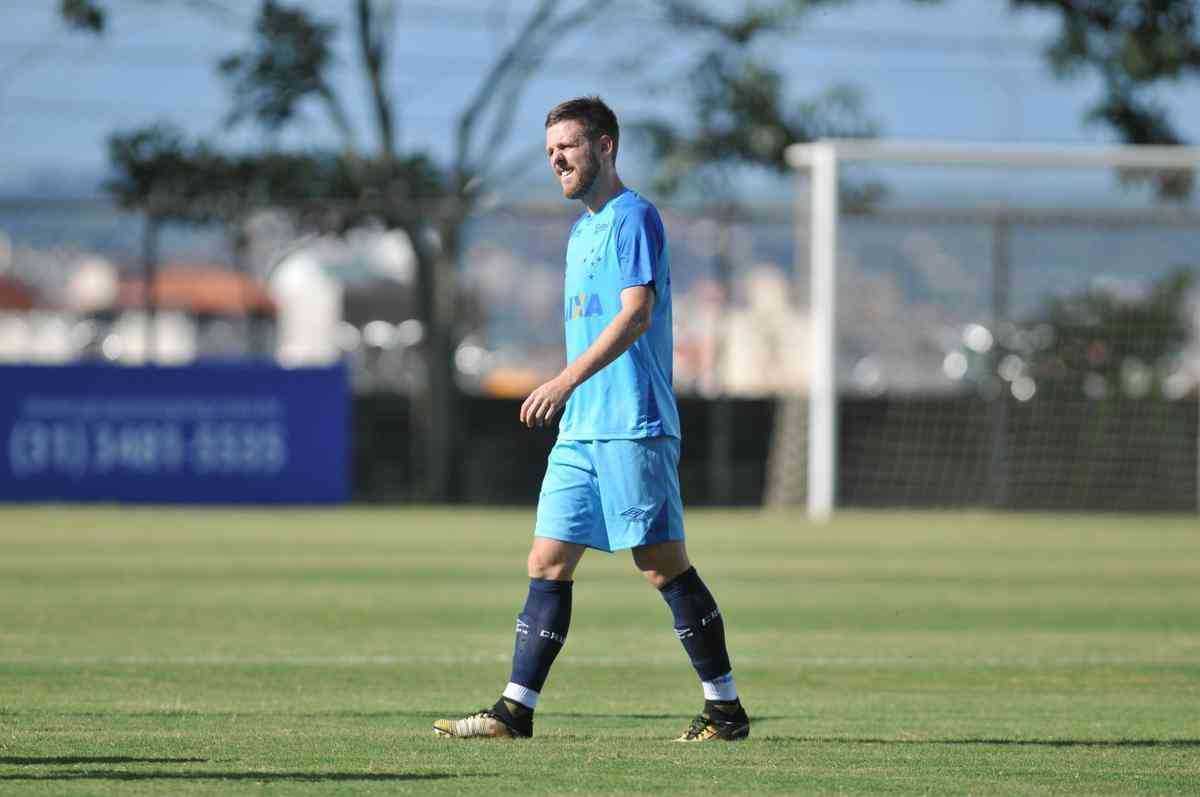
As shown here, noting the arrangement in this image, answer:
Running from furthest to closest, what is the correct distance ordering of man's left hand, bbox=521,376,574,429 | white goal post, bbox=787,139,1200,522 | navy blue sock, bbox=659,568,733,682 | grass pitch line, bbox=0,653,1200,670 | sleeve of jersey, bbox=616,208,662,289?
1. white goal post, bbox=787,139,1200,522
2. grass pitch line, bbox=0,653,1200,670
3. navy blue sock, bbox=659,568,733,682
4. sleeve of jersey, bbox=616,208,662,289
5. man's left hand, bbox=521,376,574,429

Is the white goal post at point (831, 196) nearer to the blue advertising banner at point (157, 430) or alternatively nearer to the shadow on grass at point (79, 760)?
the blue advertising banner at point (157, 430)

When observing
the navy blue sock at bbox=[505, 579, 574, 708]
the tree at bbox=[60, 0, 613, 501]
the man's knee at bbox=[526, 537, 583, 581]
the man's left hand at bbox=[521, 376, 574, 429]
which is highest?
the tree at bbox=[60, 0, 613, 501]

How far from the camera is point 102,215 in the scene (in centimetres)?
2539

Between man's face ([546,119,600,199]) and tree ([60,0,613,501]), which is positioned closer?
man's face ([546,119,600,199])

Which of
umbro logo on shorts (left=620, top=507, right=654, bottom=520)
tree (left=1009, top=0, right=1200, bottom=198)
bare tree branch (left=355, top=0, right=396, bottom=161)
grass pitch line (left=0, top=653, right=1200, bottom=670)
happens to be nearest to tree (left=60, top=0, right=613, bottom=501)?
bare tree branch (left=355, top=0, right=396, bottom=161)

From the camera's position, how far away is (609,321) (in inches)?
273

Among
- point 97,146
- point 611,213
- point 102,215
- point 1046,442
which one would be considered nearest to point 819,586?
point 611,213

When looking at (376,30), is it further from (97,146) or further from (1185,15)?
(1185,15)

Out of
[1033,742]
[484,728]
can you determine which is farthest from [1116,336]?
[484,728]

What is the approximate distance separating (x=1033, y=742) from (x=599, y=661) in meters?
3.10

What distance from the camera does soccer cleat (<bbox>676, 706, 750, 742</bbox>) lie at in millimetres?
7027

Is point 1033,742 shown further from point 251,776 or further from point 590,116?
point 251,776

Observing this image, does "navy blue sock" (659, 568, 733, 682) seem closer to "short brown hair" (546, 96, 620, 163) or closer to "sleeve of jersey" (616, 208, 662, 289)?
"sleeve of jersey" (616, 208, 662, 289)

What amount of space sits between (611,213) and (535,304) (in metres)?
18.6
